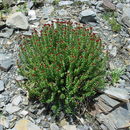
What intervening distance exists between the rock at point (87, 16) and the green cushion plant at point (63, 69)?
195cm

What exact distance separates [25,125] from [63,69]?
4.34 feet

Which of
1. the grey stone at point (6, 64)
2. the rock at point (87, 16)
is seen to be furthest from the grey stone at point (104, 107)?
the rock at point (87, 16)

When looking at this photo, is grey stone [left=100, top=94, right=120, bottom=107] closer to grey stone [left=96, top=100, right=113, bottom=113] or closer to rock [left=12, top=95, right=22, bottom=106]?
grey stone [left=96, top=100, right=113, bottom=113]

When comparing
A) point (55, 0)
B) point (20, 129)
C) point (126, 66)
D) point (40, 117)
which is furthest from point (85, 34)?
point (55, 0)

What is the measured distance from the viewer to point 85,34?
17.4ft

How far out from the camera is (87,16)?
7152mm

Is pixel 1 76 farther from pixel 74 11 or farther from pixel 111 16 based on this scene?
pixel 111 16

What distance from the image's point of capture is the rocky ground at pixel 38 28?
4.79 meters

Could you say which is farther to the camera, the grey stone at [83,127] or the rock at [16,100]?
the rock at [16,100]

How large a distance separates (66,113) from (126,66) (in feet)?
7.00

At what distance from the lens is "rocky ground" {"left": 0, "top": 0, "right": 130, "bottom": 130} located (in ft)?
15.7

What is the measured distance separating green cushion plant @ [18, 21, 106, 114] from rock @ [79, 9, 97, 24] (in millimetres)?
1945

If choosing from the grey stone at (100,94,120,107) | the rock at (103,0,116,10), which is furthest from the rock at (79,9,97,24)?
the grey stone at (100,94,120,107)

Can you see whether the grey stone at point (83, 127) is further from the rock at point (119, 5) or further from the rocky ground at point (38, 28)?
the rock at point (119, 5)
